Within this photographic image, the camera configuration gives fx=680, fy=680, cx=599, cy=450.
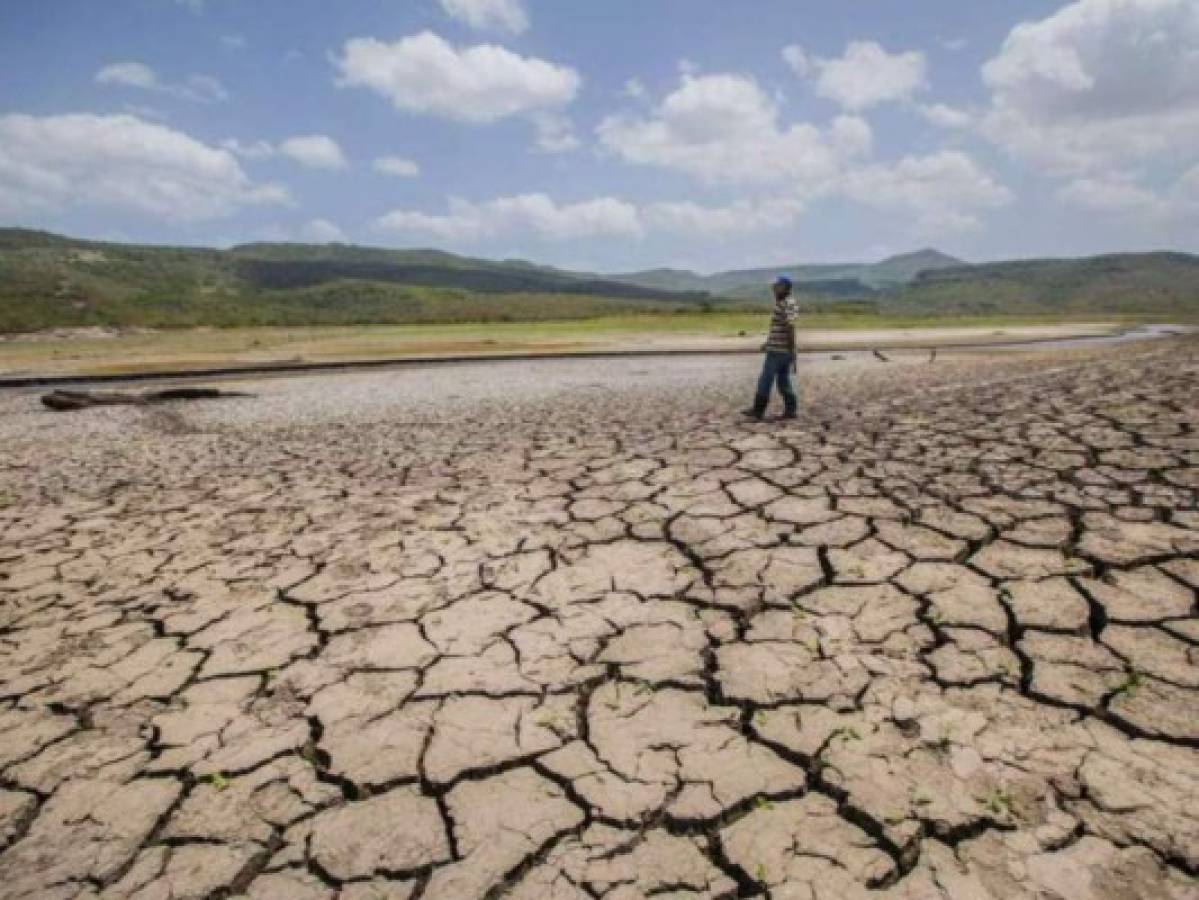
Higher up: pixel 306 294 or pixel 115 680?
pixel 306 294

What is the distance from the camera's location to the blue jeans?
7.29 metres

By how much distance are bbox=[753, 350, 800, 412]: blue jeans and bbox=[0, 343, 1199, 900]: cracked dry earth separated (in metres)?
1.96

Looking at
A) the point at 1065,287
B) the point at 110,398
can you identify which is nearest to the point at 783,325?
the point at 110,398

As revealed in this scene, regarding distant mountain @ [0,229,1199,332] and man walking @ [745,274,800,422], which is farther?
distant mountain @ [0,229,1199,332]

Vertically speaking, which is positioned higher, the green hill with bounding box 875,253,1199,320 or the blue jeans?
the green hill with bounding box 875,253,1199,320

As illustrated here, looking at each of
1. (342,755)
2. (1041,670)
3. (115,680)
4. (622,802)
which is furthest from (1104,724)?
(115,680)

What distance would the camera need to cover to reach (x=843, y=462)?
18.0 feet

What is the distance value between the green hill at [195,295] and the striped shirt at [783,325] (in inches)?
2657

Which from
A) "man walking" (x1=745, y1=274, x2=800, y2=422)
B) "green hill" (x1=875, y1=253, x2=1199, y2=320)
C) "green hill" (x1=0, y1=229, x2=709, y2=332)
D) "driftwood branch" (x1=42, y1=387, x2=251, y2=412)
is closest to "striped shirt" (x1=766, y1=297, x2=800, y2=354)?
"man walking" (x1=745, y1=274, x2=800, y2=422)

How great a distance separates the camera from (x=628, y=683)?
2.72 meters

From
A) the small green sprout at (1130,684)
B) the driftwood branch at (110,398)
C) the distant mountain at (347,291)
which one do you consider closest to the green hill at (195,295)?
the distant mountain at (347,291)

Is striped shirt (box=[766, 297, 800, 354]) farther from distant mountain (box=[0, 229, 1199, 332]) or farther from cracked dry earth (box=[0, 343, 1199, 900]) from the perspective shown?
distant mountain (box=[0, 229, 1199, 332])

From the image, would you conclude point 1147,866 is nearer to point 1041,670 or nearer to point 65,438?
point 1041,670

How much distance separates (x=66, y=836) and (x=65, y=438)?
8607 mm
